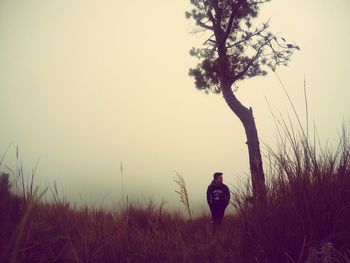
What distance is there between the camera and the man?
8.05m

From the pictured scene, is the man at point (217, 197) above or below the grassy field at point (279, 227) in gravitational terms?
above

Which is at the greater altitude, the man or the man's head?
the man's head

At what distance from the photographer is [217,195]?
26.7 ft

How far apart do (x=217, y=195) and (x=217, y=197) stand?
0.06 m

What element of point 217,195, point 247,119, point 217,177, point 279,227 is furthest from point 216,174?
point 279,227

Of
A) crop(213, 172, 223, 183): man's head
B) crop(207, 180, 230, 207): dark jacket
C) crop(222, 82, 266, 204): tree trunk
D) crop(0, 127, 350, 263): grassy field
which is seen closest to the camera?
crop(0, 127, 350, 263): grassy field

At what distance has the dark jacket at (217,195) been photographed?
8.04 metres

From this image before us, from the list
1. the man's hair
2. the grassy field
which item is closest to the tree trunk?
the man's hair

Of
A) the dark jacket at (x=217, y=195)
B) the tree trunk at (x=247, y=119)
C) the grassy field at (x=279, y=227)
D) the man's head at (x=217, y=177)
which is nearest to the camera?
the grassy field at (x=279, y=227)

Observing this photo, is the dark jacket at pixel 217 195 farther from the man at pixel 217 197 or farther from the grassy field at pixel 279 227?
the grassy field at pixel 279 227

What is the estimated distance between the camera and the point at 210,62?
1151 cm

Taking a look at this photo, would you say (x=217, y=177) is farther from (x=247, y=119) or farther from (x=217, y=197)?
(x=247, y=119)

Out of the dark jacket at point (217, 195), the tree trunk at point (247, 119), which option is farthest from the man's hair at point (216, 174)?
the tree trunk at point (247, 119)

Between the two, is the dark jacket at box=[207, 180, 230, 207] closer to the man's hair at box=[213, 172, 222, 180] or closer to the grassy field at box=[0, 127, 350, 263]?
the man's hair at box=[213, 172, 222, 180]
